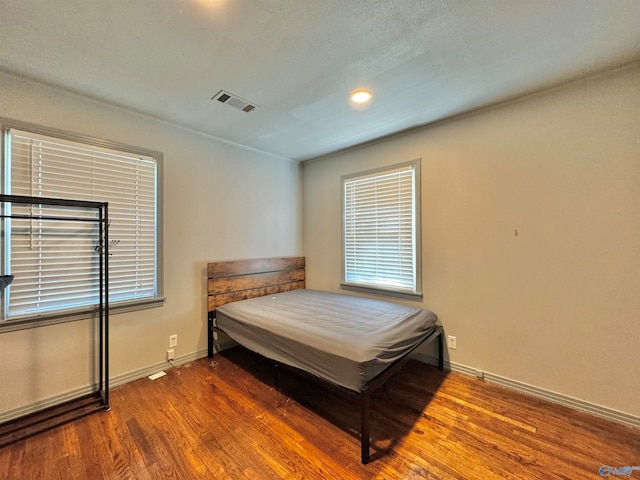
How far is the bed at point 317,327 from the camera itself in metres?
1.74

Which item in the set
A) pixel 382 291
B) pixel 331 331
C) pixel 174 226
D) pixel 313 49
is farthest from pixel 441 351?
pixel 174 226

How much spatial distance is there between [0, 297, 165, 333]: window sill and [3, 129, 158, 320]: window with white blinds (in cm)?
4

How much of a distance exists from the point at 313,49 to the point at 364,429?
2.39 meters

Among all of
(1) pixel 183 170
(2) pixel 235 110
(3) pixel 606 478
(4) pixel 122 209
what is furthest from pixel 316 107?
(3) pixel 606 478

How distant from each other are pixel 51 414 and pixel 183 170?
7.58 feet

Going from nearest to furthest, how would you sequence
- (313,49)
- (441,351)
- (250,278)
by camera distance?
(313,49)
(441,351)
(250,278)

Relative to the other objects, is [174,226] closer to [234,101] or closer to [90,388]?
[234,101]

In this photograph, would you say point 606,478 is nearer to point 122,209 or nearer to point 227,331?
point 227,331

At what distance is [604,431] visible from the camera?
5.95 ft

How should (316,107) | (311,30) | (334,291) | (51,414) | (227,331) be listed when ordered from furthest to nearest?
(334,291)
(227,331)
(316,107)
(51,414)
(311,30)

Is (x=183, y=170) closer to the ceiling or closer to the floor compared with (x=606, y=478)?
closer to the ceiling

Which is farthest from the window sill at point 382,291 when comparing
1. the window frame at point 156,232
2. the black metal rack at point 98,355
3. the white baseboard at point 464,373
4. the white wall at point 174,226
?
the black metal rack at point 98,355

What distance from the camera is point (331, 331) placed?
81.0 inches

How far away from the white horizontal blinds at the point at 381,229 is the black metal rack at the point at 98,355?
2.55 metres
